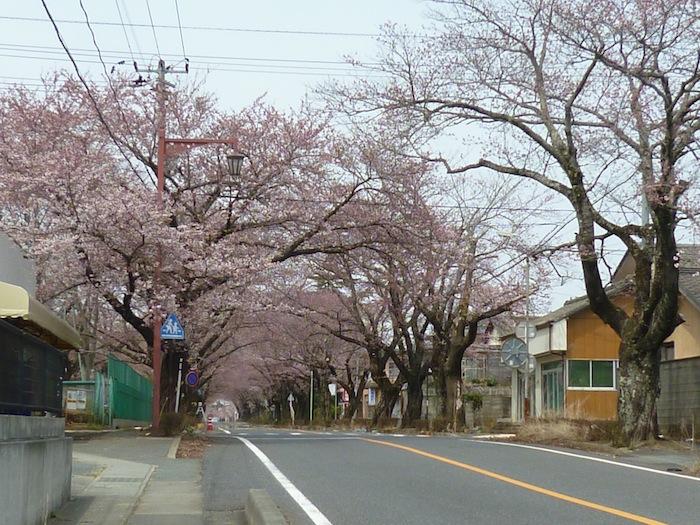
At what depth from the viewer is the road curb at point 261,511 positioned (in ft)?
27.7

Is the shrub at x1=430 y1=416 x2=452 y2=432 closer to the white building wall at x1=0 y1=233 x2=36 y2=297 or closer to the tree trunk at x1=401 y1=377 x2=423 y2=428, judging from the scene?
the tree trunk at x1=401 y1=377 x2=423 y2=428

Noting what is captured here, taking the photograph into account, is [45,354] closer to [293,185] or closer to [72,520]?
[72,520]

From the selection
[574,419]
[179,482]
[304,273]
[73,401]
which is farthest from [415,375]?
[179,482]

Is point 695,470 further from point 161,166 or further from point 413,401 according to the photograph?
point 413,401

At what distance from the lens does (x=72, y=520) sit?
A: 990 centimetres

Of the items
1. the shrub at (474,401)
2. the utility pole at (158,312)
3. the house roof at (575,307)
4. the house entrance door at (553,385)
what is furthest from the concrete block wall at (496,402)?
the utility pole at (158,312)

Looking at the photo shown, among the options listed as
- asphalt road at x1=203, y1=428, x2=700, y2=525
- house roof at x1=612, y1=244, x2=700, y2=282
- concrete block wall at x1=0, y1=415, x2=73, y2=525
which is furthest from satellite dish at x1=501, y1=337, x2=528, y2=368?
concrete block wall at x1=0, y1=415, x2=73, y2=525

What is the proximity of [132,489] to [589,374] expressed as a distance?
32.0 metres

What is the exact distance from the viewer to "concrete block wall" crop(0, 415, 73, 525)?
7.46 m

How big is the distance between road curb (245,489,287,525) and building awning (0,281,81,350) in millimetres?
2793

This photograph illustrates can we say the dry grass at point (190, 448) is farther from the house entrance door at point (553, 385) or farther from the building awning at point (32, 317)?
the house entrance door at point (553, 385)

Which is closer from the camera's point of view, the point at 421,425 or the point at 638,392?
the point at 638,392

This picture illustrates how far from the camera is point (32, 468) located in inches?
336

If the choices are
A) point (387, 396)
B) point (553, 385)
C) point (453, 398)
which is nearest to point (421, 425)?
point (453, 398)
